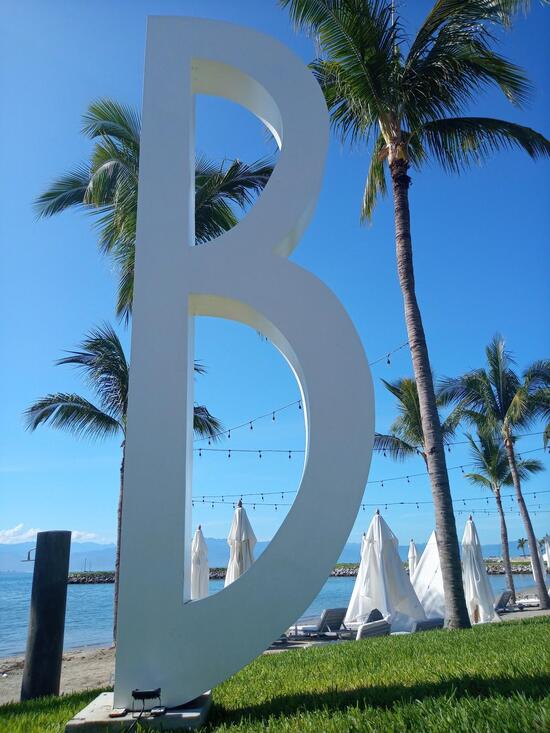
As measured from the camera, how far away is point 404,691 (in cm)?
342

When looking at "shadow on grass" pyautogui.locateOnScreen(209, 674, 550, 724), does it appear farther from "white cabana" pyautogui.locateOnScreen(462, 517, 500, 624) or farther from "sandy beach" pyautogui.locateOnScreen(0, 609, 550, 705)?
"white cabana" pyautogui.locateOnScreen(462, 517, 500, 624)

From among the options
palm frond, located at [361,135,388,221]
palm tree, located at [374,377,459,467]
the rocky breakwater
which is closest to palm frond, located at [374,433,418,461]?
palm tree, located at [374,377,459,467]

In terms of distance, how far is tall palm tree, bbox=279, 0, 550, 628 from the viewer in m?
8.77

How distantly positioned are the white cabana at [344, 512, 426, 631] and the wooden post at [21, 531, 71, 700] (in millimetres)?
8714

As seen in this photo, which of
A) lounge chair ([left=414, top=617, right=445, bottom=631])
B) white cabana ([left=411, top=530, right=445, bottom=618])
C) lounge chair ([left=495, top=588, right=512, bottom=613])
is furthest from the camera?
lounge chair ([left=495, top=588, right=512, bottom=613])

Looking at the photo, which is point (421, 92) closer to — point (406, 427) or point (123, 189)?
point (123, 189)

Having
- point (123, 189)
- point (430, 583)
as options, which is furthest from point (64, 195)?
point (430, 583)

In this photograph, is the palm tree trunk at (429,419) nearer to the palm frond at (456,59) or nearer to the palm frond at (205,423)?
the palm frond at (456,59)

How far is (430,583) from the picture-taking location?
14750mm

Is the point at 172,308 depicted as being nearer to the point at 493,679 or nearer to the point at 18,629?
the point at 493,679

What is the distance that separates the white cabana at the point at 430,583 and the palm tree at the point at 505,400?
4065 millimetres

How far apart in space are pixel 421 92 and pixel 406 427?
43.7 feet

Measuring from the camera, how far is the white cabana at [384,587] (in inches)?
504

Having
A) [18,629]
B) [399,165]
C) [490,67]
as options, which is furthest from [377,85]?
[18,629]
